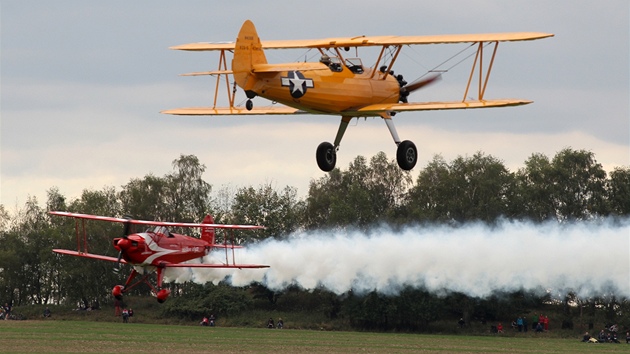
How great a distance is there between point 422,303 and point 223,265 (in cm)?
2284

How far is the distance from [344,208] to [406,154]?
41773 millimetres

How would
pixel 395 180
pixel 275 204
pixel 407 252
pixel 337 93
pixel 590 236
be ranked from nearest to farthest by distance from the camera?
pixel 337 93 < pixel 590 236 < pixel 407 252 < pixel 275 204 < pixel 395 180

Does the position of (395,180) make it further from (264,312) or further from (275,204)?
(264,312)

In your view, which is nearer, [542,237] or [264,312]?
[542,237]

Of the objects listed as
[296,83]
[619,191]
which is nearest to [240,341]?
[296,83]

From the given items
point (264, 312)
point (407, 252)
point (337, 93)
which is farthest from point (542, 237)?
point (264, 312)

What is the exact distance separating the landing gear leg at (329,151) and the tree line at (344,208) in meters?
33.8

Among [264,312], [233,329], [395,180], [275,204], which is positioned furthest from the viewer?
[395,180]

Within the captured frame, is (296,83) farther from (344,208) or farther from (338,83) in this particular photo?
(344,208)

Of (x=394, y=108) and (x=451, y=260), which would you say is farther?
(x=451, y=260)

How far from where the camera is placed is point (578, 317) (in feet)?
237

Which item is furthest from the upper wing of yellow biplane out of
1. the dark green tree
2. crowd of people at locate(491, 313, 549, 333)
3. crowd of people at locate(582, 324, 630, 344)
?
the dark green tree

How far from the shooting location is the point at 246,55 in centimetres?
3372

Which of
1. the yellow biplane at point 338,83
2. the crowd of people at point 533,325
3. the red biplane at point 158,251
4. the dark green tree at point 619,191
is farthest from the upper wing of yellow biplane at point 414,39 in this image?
the dark green tree at point 619,191
